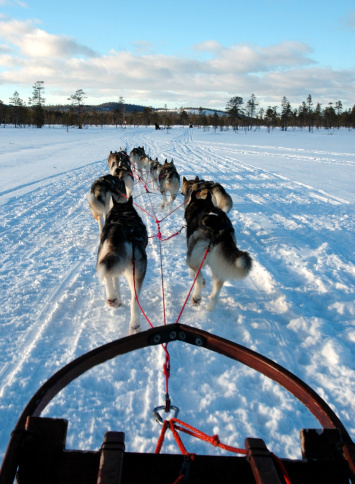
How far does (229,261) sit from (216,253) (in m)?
0.16

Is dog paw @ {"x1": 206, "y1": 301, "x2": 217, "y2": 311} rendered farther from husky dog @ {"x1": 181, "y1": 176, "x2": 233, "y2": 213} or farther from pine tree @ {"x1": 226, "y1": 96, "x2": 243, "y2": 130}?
pine tree @ {"x1": 226, "y1": 96, "x2": 243, "y2": 130}

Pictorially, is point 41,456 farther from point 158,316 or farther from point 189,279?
point 189,279

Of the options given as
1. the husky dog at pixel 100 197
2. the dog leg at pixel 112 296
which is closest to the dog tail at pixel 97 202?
the husky dog at pixel 100 197

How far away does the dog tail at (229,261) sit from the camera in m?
2.67

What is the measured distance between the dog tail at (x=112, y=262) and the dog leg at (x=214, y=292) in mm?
944

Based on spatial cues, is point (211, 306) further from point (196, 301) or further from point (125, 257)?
point (125, 257)

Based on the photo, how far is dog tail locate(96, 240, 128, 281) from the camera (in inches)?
95.3

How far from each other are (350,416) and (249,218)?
4601mm

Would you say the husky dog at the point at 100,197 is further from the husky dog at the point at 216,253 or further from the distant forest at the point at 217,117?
the distant forest at the point at 217,117

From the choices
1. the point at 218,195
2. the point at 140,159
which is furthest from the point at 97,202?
the point at 140,159

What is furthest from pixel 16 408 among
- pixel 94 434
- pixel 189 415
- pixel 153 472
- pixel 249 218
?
pixel 249 218

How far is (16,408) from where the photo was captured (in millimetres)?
1976

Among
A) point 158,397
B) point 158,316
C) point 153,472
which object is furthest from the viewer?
point 158,316

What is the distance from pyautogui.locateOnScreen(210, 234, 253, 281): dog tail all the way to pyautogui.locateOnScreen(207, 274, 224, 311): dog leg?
103 mm
